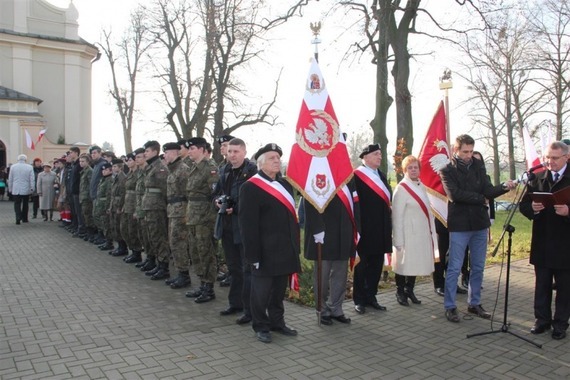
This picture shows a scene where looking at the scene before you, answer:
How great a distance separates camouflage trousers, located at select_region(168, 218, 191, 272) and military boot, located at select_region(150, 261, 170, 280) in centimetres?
83

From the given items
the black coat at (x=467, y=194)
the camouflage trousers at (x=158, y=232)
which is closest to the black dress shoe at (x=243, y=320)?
the black coat at (x=467, y=194)

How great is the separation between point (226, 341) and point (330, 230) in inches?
68.7

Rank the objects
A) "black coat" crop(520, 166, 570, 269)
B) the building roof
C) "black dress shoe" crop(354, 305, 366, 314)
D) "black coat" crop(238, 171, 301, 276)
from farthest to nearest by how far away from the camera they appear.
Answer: the building roof → "black dress shoe" crop(354, 305, 366, 314) → "black coat" crop(520, 166, 570, 269) → "black coat" crop(238, 171, 301, 276)

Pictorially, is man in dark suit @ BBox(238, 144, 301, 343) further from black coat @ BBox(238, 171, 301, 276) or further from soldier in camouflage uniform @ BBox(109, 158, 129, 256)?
soldier in camouflage uniform @ BBox(109, 158, 129, 256)

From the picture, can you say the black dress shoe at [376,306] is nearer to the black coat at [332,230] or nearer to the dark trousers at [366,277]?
the dark trousers at [366,277]

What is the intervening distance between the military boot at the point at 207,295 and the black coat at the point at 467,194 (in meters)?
3.31

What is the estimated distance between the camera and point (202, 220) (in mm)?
6918

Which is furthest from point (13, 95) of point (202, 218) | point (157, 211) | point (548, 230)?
point (548, 230)

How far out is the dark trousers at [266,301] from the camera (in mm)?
5402

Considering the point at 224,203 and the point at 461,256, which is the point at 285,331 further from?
the point at 461,256

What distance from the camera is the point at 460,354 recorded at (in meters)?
5.04

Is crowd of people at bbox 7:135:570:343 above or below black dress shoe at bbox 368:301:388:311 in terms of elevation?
above

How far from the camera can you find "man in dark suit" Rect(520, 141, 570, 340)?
18.1 ft

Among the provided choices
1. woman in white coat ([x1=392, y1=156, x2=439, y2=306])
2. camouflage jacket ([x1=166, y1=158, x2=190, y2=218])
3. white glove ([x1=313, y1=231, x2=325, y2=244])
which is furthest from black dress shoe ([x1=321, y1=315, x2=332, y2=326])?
camouflage jacket ([x1=166, y1=158, x2=190, y2=218])
